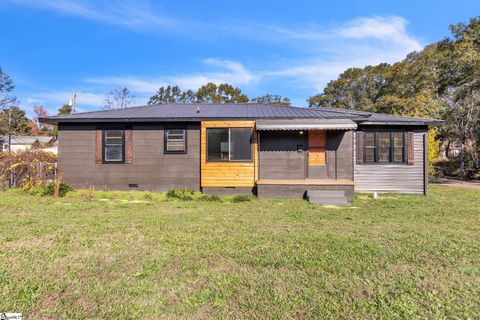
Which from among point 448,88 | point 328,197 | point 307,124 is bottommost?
point 328,197

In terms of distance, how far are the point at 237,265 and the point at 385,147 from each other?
10062 mm

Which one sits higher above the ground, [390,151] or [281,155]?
[390,151]

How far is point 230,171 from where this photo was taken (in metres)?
9.90

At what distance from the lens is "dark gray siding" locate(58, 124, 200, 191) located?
1022 cm

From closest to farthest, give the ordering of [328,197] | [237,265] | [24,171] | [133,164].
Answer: [237,265]
[328,197]
[133,164]
[24,171]

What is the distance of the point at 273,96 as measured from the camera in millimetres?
44125

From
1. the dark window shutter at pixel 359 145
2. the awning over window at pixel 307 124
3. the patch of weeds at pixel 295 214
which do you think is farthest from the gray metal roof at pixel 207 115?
the patch of weeds at pixel 295 214

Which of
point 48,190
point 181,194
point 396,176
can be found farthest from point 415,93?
point 48,190

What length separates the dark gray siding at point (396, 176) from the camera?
11.1 meters

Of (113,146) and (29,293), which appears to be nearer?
(29,293)

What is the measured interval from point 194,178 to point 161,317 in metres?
7.88

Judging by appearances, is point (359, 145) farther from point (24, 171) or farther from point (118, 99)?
point (118, 99)

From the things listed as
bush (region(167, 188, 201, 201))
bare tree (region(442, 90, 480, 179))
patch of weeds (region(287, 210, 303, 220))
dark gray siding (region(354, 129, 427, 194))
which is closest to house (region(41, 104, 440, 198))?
bush (region(167, 188, 201, 201))

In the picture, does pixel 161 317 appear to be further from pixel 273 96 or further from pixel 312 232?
pixel 273 96
